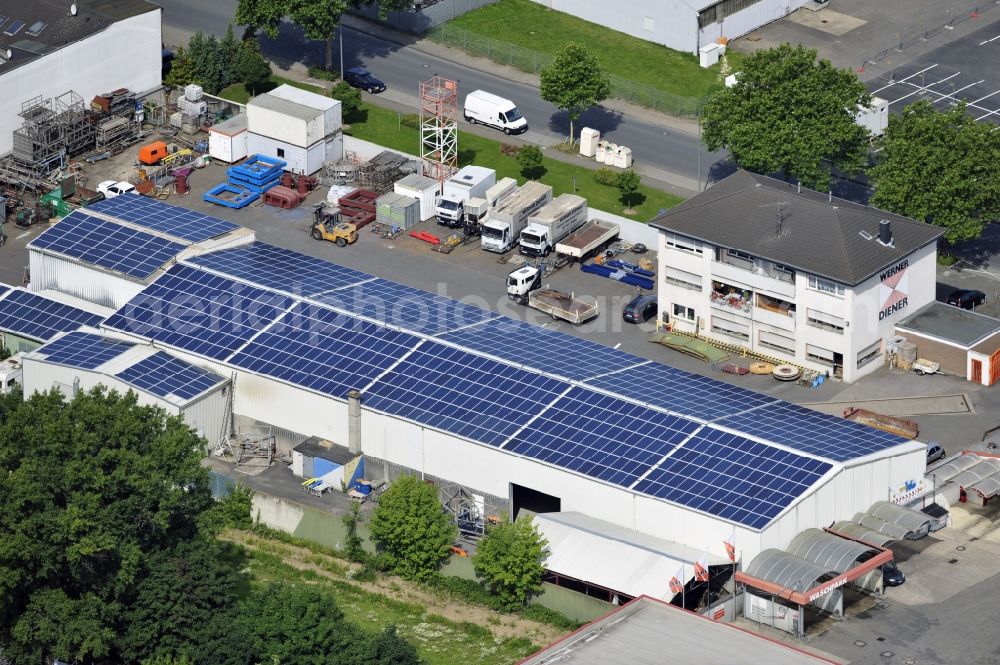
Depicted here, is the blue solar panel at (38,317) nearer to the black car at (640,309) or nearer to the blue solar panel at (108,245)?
the blue solar panel at (108,245)

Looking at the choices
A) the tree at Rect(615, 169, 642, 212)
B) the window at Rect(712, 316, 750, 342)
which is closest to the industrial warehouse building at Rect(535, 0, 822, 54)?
the tree at Rect(615, 169, 642, 212)

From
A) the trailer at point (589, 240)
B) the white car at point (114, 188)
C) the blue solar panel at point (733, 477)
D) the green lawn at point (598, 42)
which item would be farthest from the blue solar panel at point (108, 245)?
the green lawn at point (598, 42)

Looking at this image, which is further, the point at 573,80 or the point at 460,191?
the point at 573,80

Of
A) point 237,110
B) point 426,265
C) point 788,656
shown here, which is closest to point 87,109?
point 237,110

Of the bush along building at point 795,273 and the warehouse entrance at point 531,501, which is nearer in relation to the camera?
the warehouse entrance at point 531,501

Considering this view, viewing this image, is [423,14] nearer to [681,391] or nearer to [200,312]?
[200,312]

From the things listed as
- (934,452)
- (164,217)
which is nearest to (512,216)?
(164,217)
